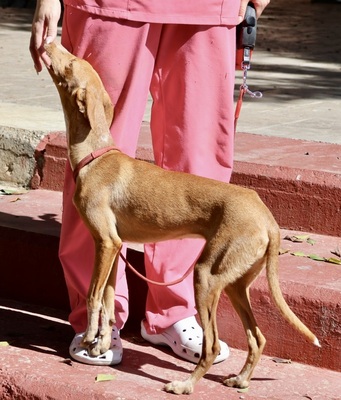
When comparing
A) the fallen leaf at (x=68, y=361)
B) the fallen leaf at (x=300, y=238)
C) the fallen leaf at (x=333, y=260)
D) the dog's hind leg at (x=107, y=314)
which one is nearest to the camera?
the dog's hind leg at (x=107, y=314)

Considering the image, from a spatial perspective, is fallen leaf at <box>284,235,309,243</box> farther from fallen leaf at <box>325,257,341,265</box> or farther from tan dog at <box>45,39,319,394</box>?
tan dog at <box>45,39,319,394</box>

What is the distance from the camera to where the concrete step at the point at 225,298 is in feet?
13.8

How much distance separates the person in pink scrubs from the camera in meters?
3.97

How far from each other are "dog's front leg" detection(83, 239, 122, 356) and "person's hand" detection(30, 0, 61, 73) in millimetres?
761

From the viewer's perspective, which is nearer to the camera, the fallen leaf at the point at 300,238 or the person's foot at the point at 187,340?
the person's foot at the point at 187,340

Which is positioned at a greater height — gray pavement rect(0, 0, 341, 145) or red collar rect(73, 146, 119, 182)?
red collar rect(73, 146, 119, 182)

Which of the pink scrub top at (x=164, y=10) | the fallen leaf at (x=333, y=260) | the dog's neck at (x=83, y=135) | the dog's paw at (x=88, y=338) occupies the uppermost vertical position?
the pink scrub top at (x=164, y=10)

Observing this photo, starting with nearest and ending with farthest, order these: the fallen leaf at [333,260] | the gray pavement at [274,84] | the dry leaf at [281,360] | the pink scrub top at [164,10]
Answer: the pink scrub top at [164,10], the dry leaf at [281,360], the fallen leaf at [333,260], the gray pavement at [274,84]

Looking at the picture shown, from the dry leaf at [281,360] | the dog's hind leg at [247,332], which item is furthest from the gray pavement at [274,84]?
the dog's hind leg at [247,332]

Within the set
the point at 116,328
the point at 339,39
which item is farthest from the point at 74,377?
the point at 339,39

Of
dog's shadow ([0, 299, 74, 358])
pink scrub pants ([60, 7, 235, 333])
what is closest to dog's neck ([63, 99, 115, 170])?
pink scrub pants ([60, 7, 235, 333])

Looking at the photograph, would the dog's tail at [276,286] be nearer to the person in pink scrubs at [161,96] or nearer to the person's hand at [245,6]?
the person in pink scrubs at [161,96]

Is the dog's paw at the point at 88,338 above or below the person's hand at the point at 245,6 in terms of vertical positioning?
below

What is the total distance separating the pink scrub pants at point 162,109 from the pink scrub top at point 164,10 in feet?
0.12
